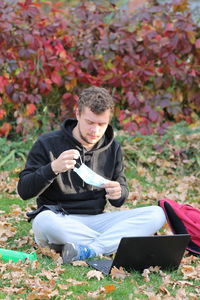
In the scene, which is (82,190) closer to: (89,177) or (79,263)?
(89,177)

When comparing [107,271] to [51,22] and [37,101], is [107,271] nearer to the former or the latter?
[37,101]

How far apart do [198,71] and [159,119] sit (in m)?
0.88

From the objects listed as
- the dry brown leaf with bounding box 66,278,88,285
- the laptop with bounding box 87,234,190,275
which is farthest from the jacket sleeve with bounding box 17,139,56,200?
the dry brown leaf with bounding box 66,278,88,285

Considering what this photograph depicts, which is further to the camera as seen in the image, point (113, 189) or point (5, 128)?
point (5, 128)

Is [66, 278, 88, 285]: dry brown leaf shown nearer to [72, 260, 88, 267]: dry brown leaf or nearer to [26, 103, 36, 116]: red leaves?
[72, 260, 88, 267]: dry brown leaf

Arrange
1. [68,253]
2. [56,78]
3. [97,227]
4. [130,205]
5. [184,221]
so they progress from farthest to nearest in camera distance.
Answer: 1. [56,78]
2. [130,205]
3. [97,227]
4. [184,221]
5. [68,253]

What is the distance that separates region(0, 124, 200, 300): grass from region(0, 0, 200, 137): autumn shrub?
439mm

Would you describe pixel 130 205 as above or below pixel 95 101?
below

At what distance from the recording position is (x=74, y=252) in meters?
4.27

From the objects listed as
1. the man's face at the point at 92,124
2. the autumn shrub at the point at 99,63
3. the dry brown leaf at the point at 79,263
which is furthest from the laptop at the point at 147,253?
the autumn shrub at the point at 99,63

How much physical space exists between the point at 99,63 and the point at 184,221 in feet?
12.3

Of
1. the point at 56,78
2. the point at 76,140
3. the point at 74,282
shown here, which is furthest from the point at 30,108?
the point at 74,282

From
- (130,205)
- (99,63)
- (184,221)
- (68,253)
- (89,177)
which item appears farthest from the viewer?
(99,63)

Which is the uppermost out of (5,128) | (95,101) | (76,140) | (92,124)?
(95,101)
